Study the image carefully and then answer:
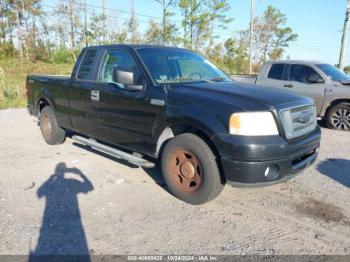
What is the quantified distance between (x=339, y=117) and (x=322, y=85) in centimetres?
95

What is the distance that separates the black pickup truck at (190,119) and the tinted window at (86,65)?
18 millimetres

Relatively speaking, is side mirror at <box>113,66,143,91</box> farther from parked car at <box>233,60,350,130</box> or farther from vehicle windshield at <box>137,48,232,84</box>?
parked car at <box>233,60,350,130</box>

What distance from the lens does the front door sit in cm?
419

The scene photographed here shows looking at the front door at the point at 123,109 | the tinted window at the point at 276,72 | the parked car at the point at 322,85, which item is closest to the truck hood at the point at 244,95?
the front door at the point at 123,109

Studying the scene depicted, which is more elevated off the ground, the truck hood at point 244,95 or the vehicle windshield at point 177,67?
the vehicle windshield at point 177,67

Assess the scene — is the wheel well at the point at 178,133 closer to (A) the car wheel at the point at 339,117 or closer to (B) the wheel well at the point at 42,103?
(B) the wheel well at the point at 42,103

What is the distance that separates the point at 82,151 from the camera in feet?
20.1

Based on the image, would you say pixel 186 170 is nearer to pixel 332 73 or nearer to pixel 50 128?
pixel 50 128

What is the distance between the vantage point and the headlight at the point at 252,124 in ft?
10.9

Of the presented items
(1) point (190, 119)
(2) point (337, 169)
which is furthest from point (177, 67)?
(2) point (337, 169)

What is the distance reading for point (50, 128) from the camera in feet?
21.3

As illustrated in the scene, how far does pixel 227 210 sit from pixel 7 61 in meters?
27.5

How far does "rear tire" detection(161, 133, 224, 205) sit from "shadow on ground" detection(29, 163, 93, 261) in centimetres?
119

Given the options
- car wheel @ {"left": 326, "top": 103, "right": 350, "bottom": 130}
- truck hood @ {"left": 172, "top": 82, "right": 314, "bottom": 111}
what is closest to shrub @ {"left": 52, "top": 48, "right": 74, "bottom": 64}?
car wheel @ {"left": 326, "top": 103, "right": 350, "bottom": 130}
